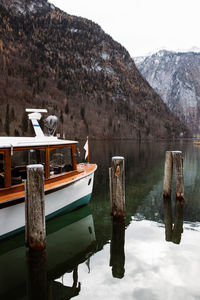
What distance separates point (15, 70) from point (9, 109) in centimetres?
3362

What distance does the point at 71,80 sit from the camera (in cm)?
14775

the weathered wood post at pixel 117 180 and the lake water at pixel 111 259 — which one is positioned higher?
the weathered wood post at pixel 117 180

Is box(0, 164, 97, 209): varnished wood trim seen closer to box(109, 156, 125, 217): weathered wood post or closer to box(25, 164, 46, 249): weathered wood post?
box(25, 164, 46, 249): weathered wood post

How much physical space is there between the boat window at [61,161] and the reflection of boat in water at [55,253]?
7.05 ft

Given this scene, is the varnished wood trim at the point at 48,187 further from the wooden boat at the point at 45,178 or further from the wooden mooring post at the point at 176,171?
the wooden mooring post at the point at 176,171

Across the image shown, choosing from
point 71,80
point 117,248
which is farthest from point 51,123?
point 71,80

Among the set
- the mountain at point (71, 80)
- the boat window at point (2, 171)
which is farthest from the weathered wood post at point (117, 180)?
the mountain at point (71, 80)

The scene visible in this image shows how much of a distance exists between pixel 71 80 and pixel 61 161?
143m

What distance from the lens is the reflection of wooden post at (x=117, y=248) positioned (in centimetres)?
710

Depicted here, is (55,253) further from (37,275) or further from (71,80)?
(71,80)

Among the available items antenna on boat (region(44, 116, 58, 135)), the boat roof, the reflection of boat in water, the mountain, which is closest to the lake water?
the reflection of boat in water

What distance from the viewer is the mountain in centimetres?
11875

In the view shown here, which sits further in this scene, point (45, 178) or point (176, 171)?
point (176, 171)

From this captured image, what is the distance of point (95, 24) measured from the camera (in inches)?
7584
